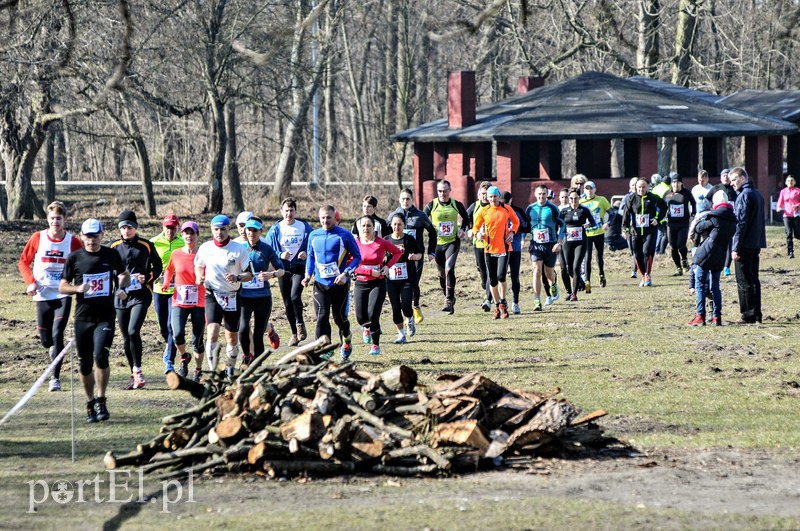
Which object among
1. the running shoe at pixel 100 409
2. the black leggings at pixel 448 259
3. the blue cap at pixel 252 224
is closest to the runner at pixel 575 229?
the black leggings at pixel 448 259


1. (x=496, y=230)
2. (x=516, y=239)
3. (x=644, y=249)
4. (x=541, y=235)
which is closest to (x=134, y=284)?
(x=496, y=230)

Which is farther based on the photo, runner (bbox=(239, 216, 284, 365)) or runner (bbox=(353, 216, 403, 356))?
runner (bbox=(353, 216, 403, 356))

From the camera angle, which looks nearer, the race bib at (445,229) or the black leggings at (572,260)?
the race bib at (445,229)

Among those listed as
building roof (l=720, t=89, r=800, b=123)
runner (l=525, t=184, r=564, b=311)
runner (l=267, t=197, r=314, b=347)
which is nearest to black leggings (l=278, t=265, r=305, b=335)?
runner (l=267, t=197, r=314, b=347)

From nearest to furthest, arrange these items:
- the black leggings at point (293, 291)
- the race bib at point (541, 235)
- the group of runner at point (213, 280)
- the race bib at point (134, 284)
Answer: the group of runner at point (213, 280) → the race bib at point (134, 284) → the black leggings at point (293, 291) → the race bib at point (541, 235)

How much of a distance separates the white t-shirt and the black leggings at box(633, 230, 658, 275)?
11.3 m

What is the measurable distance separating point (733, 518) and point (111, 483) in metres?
4.57

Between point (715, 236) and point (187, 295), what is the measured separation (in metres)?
7.35

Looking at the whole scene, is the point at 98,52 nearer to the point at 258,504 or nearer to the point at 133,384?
the point at 133,384

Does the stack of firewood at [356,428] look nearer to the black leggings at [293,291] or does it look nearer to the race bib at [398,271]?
the black leggings at [293,291]

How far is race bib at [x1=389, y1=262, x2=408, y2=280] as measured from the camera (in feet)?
54.0

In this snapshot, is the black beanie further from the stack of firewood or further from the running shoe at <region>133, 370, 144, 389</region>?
the stack of firewood

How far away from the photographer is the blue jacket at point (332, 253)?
1471 cm

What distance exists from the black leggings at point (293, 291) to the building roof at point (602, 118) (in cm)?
2120
